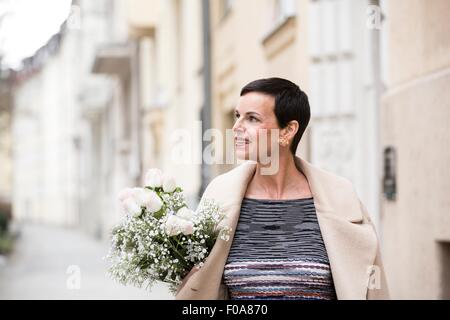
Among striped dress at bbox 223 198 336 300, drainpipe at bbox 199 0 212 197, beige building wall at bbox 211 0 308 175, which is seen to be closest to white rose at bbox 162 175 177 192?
striped dress at bbox 223 198 336 300

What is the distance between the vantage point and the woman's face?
3.14 m

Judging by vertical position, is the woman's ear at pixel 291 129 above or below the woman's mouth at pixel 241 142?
above

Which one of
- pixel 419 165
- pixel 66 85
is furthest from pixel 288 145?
pixel 66 85

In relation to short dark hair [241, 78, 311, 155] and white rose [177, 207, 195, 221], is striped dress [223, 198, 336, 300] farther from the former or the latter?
short dark hair [241, 78, 311, 155]

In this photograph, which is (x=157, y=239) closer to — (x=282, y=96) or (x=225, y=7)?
(x=282, y=96)

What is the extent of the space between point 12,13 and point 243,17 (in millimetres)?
3302

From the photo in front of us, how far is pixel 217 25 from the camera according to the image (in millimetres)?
14977

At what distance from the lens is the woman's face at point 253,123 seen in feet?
10.3

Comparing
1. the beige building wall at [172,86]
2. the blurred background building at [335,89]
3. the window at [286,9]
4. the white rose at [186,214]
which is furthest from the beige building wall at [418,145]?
the beige building wall at [172,86]

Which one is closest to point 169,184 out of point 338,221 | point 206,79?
point 338,221

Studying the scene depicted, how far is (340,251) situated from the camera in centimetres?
312

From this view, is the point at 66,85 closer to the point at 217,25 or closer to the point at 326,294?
the point at 217,25

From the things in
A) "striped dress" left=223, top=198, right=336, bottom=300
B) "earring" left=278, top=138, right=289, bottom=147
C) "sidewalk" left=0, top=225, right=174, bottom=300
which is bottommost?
"sidewalk" left=0, top=225, right=174, bottom=300

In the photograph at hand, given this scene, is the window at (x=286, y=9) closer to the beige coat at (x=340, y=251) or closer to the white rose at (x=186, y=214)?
the beige coat at (x=340, y=251)
